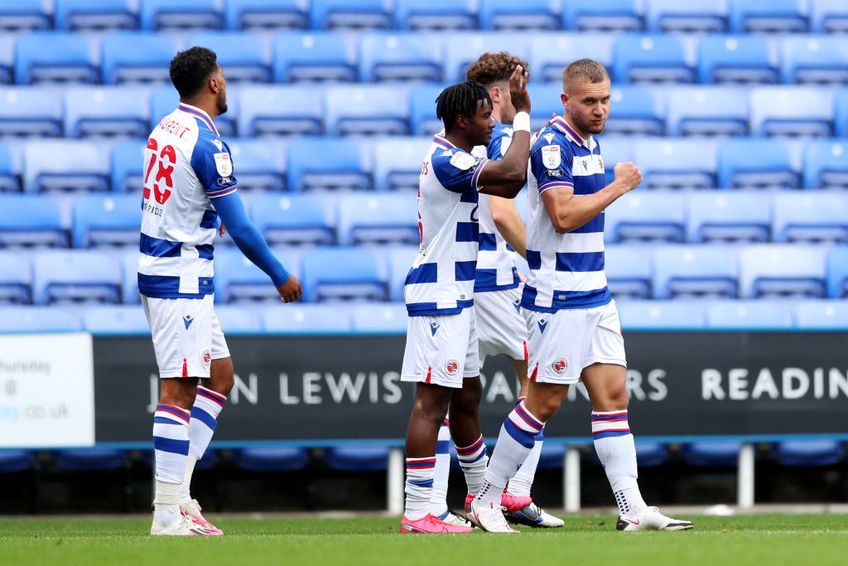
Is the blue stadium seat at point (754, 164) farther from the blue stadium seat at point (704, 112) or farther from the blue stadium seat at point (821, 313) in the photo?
the blue stadium seat at point (821, 313)

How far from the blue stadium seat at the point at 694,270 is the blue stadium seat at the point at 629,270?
0.08 meters

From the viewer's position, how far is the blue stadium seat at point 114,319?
884 centimetres

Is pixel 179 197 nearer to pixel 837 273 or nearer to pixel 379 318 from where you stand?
pixel 379 318

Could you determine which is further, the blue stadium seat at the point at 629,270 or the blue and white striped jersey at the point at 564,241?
the blue stadium seat at the point at 629,270

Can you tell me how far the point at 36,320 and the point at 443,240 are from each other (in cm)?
427

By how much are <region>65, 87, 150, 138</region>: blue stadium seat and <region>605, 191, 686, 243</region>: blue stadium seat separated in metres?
3.99

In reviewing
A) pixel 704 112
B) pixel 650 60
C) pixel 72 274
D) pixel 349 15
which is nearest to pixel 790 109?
pixel 704 112

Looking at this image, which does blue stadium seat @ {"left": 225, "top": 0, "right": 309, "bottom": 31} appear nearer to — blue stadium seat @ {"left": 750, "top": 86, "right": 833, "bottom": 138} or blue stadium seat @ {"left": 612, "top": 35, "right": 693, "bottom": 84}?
blue stadium seat @ {"left": 612, "top": 35, "right": 693, "bottom": 84}

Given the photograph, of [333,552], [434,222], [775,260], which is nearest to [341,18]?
[775,260]

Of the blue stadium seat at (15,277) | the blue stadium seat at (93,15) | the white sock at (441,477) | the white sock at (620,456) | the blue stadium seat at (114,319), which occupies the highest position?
the blue stadium seat at (93,15)

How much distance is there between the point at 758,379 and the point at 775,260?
1.77m

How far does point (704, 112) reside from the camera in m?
11.3

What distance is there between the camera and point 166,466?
5680 millimetres

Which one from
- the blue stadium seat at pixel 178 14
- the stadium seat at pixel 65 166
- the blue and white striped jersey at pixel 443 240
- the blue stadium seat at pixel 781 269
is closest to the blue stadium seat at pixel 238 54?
the blue stadium seat at pixel 178 14
